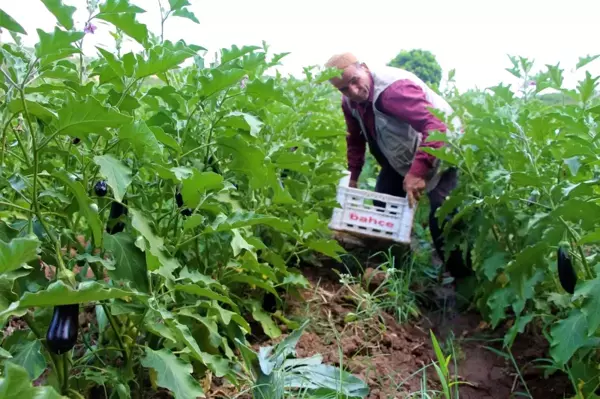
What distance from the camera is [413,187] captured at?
10.9 feet

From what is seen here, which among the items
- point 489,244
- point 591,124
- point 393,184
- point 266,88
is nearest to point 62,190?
point 266,88

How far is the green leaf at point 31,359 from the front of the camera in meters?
1.29

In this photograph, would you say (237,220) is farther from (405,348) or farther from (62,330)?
(405,348)

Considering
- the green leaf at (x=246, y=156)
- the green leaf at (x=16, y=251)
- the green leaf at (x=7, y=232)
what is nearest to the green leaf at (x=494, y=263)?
the green leaf at (x=246, y=156)

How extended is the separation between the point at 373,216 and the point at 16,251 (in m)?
2.62

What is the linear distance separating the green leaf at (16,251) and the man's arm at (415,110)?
2.57m

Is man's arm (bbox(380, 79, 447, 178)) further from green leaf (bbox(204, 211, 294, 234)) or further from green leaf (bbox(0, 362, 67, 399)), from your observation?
green leaf (bbox(0, 362, 67, 399))

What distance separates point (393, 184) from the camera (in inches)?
165

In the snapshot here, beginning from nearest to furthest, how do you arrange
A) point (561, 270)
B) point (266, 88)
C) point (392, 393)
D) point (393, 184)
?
point (266, 88) < point (561, 270) < point (392, 393) < point (393, 184)

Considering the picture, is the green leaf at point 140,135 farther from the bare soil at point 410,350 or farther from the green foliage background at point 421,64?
the green foliage background at point 421,64

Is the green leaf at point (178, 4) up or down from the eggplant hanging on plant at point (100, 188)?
up

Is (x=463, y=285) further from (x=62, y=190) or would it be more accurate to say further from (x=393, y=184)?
(x=62, y=190)

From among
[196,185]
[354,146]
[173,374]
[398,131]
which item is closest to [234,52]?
[196,185]

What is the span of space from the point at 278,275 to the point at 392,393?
0.89 metres
